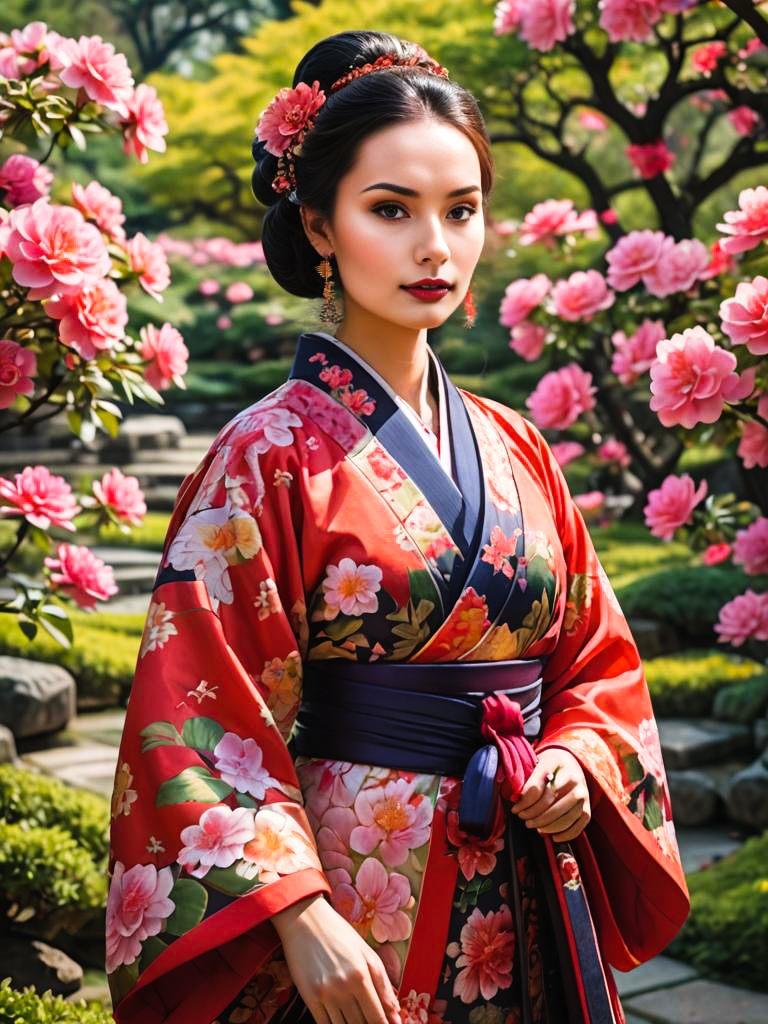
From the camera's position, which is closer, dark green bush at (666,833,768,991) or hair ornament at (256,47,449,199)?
hair ornament at (256,47,449,199)

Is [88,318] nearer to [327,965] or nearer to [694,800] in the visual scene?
[327,965]

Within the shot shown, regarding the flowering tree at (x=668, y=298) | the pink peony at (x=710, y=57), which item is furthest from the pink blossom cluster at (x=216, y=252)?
the pink peony at (x=710, y=57)

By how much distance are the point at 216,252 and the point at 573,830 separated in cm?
1647

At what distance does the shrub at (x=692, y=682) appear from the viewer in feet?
23.4

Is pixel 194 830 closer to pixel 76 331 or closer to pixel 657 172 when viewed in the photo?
pixel 76 331

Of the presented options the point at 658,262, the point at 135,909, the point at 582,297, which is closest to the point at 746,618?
the point at 658,262

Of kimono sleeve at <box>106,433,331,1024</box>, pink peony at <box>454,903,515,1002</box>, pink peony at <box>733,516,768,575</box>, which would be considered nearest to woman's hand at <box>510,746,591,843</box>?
pink peony at <box>454,903,515,1002</box>

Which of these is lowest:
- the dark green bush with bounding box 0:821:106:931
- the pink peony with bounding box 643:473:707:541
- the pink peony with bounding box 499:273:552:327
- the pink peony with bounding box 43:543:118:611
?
the dark green bush with bounding box 0:821:106:931

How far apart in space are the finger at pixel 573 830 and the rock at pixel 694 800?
13.1 feet

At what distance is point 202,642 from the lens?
79.5 inches

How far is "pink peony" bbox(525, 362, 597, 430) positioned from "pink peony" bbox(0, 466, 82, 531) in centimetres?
186

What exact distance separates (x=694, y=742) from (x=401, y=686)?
15.3 ft

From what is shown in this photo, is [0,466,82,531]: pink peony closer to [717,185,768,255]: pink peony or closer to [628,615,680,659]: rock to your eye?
[717,185,768,255]: pink peony

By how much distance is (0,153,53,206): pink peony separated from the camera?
3.53m
